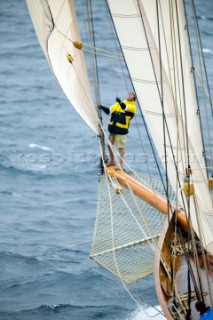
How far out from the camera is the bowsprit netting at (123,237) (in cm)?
1698

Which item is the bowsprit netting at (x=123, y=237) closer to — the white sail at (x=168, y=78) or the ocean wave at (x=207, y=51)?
the white sail at (x=168, y=78)

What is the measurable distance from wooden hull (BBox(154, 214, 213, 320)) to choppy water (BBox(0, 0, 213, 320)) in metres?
3.01

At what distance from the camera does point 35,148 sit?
32094 mm

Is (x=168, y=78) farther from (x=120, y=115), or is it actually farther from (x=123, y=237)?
(x=123, y=237)

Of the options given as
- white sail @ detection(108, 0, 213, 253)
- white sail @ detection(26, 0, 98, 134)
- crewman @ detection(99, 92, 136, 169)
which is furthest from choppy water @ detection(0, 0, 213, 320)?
white sail @ detection(108, 0, 213, 253)

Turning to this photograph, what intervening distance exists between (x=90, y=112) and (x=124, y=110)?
141 centimetres

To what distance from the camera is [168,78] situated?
14844 millimetres

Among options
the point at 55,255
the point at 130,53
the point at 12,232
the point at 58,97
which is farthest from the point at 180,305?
the point at 58,97

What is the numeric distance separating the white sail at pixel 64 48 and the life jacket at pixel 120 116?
3.84ft

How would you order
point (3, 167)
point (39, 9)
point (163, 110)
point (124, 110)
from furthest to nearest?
1. point (3, 167)
2. point (124, 110)
3. point (39, 9)
4. point (163, 110)

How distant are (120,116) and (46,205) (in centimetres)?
849

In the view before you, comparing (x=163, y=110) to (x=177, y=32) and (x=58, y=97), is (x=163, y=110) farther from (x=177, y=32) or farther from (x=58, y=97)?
(x=58, y=97)

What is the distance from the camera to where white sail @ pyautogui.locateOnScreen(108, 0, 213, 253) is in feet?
48.1

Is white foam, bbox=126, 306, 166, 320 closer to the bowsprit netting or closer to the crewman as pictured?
the bowsprit netting
